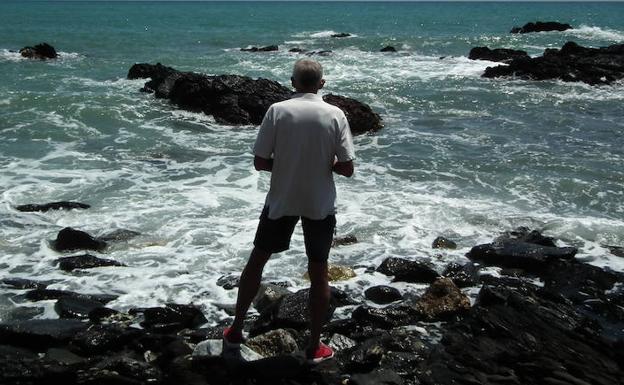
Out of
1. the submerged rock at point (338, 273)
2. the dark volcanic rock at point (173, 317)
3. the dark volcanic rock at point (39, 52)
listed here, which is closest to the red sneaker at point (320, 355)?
the dark volcanic rock at point (173, 317)

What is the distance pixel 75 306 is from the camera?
6.05m

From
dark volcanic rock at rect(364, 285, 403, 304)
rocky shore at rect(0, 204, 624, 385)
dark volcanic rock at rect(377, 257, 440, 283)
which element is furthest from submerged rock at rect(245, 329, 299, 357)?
dark volcanic rock at rect(377, 257, 440, 283)

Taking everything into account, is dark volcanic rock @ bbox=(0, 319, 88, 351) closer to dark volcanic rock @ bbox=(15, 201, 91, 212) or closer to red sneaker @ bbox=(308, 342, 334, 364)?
red sneaker @ bbox=(308, 342, 334, 364)

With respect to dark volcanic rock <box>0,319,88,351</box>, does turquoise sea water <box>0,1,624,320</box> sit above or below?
below

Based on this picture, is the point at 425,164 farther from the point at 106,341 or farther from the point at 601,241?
the point at 106,341

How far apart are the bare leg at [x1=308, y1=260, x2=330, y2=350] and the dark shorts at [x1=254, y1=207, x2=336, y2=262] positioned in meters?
0.09

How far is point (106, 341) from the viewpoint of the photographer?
5254 mm

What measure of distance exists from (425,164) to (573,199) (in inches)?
122

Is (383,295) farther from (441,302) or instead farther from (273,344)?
(273,344)

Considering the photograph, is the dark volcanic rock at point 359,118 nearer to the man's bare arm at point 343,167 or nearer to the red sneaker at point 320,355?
the red sneaker at point 320,355

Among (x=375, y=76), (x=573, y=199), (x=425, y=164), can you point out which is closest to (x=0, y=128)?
(x=425, y=164)

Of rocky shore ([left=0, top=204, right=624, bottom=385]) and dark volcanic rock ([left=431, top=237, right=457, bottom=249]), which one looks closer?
rocky shore ([left=0, top=204, right=624, bottom=385])

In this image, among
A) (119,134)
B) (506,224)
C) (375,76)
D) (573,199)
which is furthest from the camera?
(375,76)

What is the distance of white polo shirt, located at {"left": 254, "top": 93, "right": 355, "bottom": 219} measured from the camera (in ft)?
14.2
